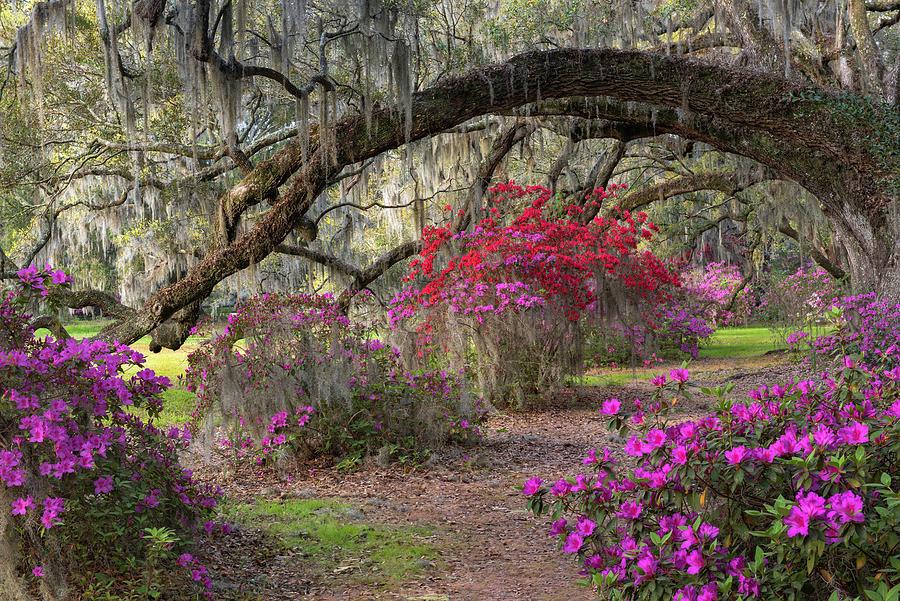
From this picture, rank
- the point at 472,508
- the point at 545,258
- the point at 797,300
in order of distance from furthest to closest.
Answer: the point at 797,300, the point at 545,258, the point at 472,508

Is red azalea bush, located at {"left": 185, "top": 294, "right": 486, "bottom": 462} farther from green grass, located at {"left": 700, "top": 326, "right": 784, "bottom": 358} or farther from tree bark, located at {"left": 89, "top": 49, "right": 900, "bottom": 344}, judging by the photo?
green grass, located at {"left": 700, "top": 326, "right": 784, "bottom": 358}

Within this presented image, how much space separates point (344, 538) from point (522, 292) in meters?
4.56

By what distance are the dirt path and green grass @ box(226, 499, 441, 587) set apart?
0.07 metres

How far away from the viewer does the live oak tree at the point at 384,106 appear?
650 cm

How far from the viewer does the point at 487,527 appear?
497 cm

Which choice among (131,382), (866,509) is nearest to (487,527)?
(131,382)

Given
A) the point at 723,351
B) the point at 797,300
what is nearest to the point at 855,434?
the point at 797,300

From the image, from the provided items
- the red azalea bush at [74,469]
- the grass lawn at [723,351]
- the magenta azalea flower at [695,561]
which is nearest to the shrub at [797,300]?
the grass lawn at [723,351]

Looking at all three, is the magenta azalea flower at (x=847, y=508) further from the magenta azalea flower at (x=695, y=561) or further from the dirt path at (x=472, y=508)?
the dirt path at (x=472, y=508)

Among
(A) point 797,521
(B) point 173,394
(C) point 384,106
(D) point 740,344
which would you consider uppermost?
(C) point 384,106

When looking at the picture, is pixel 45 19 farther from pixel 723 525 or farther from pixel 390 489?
pixel 723 525

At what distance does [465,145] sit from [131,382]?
7.64 metres

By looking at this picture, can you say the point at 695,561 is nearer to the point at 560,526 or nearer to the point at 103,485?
the point at 560,526

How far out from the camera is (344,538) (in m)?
4.64
